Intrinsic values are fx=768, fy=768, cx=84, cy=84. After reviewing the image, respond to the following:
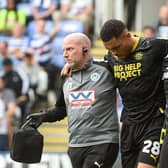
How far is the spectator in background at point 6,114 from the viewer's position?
12.0 metres

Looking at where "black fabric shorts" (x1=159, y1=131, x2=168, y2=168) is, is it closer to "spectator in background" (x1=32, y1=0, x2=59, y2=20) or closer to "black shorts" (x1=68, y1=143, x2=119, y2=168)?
"black shorts" (x1=68, y1=143, x2=119, y2=168)

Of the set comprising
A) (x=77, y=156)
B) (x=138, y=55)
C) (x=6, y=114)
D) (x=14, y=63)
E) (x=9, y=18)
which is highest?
(x=138, y=55)

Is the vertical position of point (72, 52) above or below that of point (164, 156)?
above

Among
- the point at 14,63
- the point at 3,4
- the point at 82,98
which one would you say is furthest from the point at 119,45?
the point at 3,4

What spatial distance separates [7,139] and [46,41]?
204cm

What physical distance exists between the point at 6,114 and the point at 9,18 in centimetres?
211

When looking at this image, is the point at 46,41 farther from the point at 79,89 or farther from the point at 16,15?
the point at 79,89

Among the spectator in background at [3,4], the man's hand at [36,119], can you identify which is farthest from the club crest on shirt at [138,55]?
the spectator in background at [3,4]

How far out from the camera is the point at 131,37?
682cm

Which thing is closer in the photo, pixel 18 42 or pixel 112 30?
pixel 112 30

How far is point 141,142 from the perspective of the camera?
22.3 ft

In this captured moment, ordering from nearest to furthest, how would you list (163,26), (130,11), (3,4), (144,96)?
(144,96) < (163,26) < (3,4) < (130,11)

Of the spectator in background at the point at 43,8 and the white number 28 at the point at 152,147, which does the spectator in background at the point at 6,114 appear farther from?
the white number 28 at the point at 152,147

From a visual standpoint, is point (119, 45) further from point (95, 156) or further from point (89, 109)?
point (95, 156)
